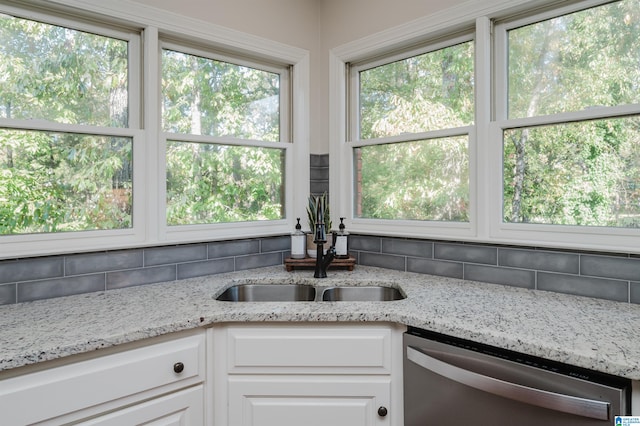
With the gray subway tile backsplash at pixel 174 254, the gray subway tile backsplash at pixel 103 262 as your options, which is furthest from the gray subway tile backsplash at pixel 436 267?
the gray subway tile backsplash at pixel 103 262

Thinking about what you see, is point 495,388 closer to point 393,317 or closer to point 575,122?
point 393,317

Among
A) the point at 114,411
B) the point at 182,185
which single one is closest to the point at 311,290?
the point at 182,185

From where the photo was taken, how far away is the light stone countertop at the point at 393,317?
1.09 metres

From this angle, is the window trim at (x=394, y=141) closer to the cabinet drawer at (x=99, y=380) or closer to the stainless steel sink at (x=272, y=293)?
the stainless steel sink at (x=272, y=293)

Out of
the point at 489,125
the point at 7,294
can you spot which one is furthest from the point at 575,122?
the point at 7,294

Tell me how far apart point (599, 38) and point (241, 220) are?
6.00 ft

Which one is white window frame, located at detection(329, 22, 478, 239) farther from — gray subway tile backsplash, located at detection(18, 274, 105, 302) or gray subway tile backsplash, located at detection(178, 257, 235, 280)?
gray subway tile backsplash, located at detection(18, 274, 105, 302)

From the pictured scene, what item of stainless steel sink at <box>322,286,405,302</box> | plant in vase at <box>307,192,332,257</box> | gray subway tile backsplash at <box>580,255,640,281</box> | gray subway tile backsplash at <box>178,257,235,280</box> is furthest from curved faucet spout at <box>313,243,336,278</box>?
gray subway tile backsplash at <box>580,255,640,281</box>

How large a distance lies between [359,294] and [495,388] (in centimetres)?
87

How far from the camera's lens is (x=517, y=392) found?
112 centimetres

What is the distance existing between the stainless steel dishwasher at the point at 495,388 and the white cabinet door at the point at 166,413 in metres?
0.72

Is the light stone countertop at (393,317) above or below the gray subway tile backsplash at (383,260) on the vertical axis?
below

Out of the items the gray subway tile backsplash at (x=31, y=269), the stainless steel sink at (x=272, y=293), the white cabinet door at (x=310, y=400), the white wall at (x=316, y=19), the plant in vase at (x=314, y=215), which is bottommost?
the white cabinet door at (x=310, y=400)

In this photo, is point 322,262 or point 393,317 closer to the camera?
point 393,317
